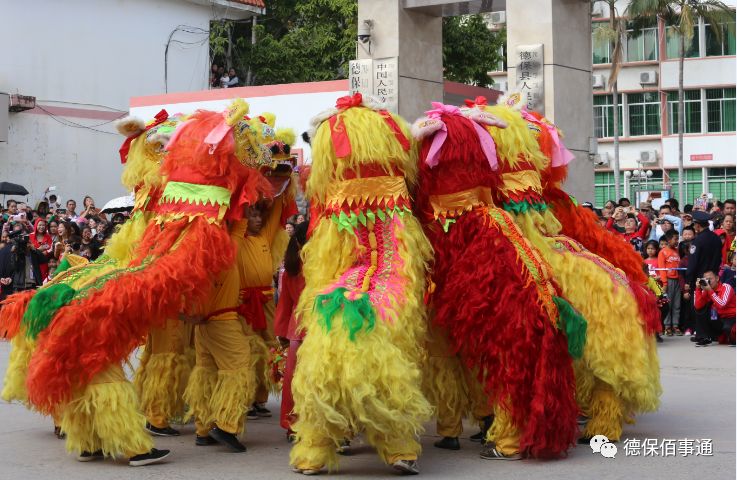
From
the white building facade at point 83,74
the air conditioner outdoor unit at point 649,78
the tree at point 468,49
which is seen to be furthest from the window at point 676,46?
the white building facade at point 83,74

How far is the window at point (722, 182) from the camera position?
113ft

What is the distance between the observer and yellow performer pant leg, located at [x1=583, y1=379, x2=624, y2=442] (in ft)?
21.5

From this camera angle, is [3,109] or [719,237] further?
[3,109]

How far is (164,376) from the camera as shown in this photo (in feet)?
23.2

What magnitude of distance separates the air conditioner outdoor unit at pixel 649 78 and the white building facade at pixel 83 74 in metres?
14.5

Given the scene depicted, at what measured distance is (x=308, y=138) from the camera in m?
6.52

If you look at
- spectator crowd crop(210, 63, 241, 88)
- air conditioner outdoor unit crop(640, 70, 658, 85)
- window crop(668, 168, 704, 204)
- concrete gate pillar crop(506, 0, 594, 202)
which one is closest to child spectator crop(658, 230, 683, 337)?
concrete gate pillar crop(506, 0, 594, 202)

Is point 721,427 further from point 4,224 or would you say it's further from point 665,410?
point 4,224

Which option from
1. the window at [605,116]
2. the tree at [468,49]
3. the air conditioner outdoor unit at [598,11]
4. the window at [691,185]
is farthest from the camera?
the window at [605,116]

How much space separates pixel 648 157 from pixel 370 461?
31.3 metres

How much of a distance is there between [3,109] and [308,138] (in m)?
17.7

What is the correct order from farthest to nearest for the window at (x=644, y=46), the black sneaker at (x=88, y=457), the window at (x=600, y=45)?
the window at (x=644, y=46) → the window at (x=600, y=45) → the black sneaker at (x=88, y=457)

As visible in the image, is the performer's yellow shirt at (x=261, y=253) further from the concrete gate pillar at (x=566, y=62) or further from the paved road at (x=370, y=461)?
the concrete gate pillar at (x=566, y=62)

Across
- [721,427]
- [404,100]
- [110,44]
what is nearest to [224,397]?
[721,427]
